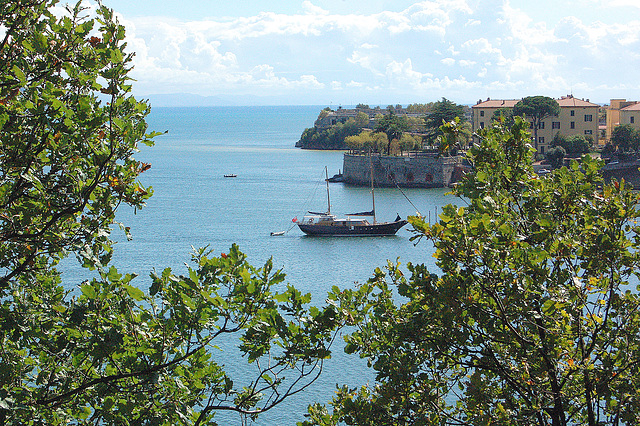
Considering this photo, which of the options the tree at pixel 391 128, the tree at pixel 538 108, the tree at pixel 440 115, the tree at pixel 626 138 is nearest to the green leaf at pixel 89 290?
the tree at pixel 440 115

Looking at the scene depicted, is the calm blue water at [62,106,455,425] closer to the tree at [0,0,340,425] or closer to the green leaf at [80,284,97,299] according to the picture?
the tree at [0,0,340,425]

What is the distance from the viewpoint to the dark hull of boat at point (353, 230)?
45.8 metres

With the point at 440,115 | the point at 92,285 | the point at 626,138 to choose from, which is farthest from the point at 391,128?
the point at 92,285

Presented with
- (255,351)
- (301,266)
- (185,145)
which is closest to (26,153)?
(255,351)

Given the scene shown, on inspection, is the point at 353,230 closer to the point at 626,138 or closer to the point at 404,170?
the point at 404,170

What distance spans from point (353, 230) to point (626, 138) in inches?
1317

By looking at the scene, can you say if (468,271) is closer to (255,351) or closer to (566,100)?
(255,351)

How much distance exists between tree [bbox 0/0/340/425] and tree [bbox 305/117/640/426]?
0.97m

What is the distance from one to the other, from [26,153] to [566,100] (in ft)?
252

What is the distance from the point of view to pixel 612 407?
5.30 metres

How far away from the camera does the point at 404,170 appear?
6862cm

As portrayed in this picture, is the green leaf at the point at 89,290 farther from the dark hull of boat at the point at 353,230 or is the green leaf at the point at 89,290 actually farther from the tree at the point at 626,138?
the tree at the point at 626,138

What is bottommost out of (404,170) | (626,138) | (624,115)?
(404,170)

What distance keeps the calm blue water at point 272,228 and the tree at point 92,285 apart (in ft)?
44.7
